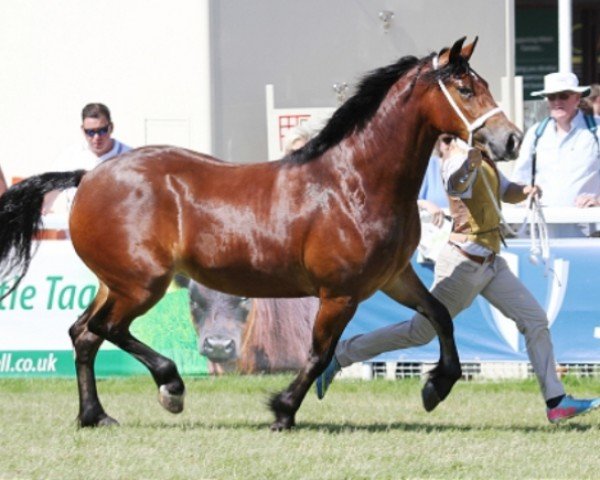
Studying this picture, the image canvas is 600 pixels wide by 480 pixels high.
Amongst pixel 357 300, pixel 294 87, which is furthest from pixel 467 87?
pixel 294 87

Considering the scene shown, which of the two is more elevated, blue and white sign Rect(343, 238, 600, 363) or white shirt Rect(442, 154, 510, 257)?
white shirt Rect(442, 154, 510, 257)

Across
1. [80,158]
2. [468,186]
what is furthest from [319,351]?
[80,158]

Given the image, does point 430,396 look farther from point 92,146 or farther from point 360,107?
point 92,146

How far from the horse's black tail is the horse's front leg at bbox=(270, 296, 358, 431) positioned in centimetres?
181

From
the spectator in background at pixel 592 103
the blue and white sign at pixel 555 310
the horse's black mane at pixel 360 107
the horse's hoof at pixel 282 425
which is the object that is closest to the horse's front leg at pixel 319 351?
the horse's hoof at pixel 282 425

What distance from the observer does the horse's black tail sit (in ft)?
31.7

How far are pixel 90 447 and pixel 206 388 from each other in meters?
2.78

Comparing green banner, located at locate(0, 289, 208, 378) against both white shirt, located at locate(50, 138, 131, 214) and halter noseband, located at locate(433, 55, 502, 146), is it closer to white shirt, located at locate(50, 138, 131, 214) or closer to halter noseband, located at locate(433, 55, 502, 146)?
white shirt, located at locate(50, 138, 131, 214)

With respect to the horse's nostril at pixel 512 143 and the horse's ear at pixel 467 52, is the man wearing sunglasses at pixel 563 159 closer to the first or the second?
the horse's ear at pixel 467 52

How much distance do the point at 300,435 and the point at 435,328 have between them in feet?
3.27

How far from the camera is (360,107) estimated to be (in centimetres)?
899

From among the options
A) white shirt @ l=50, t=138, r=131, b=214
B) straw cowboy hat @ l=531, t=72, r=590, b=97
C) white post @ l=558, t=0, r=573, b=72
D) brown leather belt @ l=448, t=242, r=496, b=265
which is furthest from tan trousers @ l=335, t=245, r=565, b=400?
white post @ l=558, t=0, r=573, b=72

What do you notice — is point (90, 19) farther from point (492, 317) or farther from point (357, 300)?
point (357, 300)

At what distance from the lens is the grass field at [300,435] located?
770 centimetres
